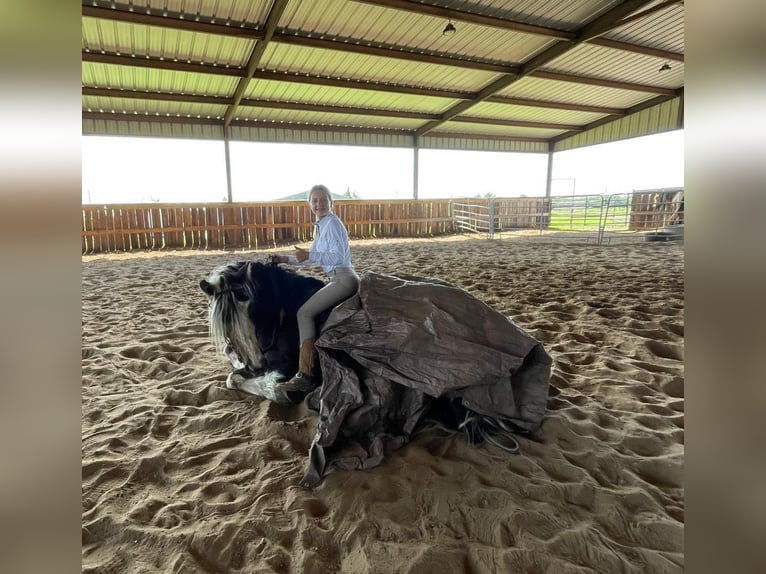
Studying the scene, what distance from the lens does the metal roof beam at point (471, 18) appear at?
22.7ft

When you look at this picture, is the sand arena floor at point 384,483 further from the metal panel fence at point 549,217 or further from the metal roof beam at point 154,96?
the metal panel fence at point 549,217

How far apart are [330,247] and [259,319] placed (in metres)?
0.64

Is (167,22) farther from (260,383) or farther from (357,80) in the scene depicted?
(260,383)

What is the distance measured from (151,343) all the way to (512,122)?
14425 mm

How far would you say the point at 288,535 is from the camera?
1.58 metres

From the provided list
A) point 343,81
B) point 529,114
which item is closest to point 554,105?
point 529,114

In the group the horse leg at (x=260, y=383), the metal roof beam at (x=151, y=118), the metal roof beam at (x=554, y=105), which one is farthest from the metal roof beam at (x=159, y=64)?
the horse leg at (x=260, y=383)

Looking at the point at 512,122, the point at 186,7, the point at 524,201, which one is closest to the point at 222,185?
the point at 186,7

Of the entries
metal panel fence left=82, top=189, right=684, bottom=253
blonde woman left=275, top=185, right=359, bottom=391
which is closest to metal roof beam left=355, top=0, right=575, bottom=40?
metal panel fence left=82, top=189, right=684, bottom=253

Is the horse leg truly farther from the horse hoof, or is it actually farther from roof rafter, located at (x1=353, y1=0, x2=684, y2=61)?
roof rafter, located at (x1=353, y1=0, x2=684, y2=61)

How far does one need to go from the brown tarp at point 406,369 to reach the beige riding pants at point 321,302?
293mm

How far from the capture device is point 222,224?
12.8 metres
